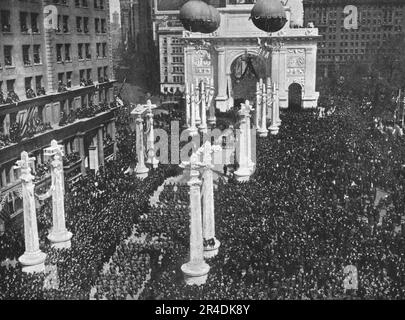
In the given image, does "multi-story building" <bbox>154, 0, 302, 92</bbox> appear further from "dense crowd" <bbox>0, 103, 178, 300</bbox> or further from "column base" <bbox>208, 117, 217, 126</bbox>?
"dense crowd" <bbox>0, 103, 178, 300</bbox>

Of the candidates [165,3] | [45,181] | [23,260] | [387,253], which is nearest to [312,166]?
[387,253]

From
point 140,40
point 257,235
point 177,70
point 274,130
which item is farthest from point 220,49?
point 257,235

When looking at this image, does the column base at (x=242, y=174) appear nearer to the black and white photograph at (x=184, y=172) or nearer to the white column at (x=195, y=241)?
the black and white photograph at (x=184, y=172)

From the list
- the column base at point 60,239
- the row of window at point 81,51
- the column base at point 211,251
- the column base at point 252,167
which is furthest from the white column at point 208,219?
the row of window at point 81,51

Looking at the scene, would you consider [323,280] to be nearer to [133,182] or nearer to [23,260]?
[23,260]

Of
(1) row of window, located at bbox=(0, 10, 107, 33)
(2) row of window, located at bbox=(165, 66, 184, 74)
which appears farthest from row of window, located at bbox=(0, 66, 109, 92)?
A: (2) row of window, located at bbox=(165, 66, 184, 74)
